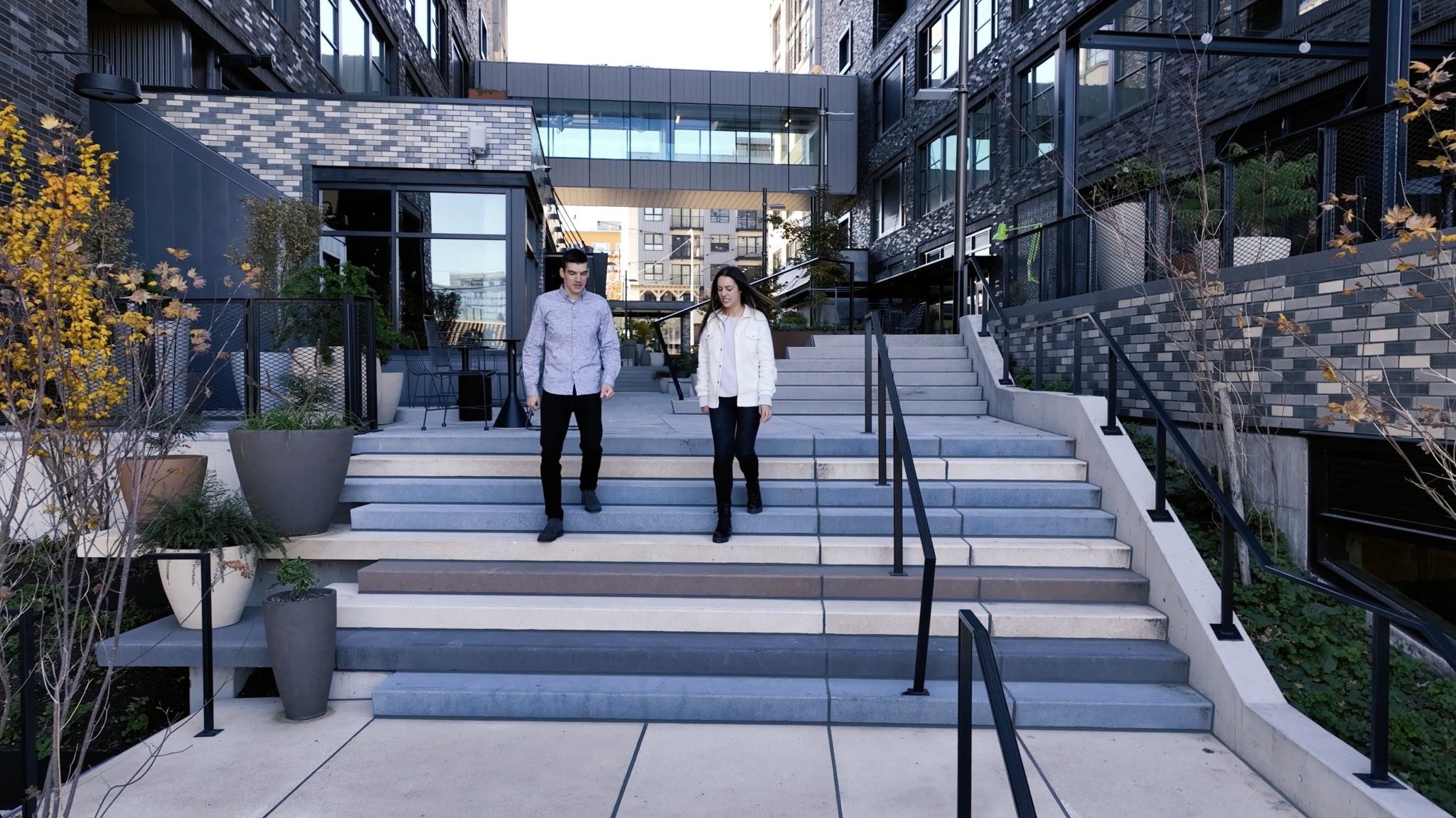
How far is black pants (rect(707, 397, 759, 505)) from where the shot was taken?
196 inches

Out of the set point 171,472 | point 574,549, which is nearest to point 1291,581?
point 574,549

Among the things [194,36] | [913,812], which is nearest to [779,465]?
[913,812]

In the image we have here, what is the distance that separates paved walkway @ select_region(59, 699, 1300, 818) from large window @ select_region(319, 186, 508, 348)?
29.3 feet

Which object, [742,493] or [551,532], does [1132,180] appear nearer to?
[742,493]

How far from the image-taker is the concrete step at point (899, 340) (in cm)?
995

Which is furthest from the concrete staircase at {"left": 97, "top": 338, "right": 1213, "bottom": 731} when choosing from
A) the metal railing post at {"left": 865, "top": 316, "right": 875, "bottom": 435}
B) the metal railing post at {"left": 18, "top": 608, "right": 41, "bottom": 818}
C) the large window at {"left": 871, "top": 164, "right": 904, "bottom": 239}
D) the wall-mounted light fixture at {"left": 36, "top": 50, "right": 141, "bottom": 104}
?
the large window at {"left": 871, "top": 164, "right": 904, "bottom": 239}

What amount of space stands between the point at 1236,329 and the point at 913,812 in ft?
14.3

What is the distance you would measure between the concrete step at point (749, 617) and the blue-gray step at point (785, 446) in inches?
61.6

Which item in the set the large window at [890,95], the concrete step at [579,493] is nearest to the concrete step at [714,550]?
the concrete step at [579,493]

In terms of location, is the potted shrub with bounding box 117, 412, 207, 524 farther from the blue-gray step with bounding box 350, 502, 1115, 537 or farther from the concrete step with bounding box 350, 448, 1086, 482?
the concrete step with bounding box 350, 448, 1086, 482

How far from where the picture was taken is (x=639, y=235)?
80750mm

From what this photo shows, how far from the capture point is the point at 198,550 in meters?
4.36

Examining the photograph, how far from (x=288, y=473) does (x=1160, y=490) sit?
474 cm

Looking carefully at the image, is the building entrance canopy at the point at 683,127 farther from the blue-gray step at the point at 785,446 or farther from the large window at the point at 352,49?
the blue-gray step at the point at 785,446
